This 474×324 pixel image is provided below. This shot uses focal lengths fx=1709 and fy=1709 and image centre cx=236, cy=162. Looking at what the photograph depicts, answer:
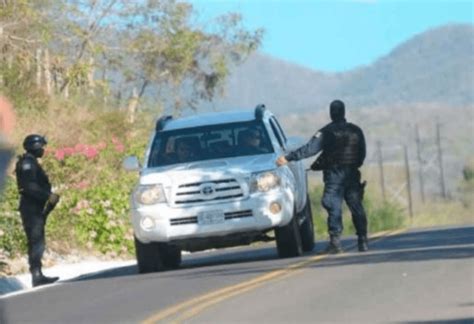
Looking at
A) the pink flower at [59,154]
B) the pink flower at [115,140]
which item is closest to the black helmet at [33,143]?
the pink flower at [59,154]

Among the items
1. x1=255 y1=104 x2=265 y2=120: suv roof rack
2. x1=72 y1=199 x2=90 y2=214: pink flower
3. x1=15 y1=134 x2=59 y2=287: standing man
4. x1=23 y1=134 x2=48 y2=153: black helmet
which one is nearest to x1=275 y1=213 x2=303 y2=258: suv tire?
x1=255 y1=104 x2=265 y2=120: suv roof rack

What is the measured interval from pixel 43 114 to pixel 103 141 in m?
1.64

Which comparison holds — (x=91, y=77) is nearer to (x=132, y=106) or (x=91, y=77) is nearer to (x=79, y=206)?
(x=132, y=106)

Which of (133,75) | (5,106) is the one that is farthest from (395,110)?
(5,106)

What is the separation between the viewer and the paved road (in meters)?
14.6

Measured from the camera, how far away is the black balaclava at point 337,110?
71.5 ft

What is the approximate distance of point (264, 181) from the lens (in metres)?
21.7

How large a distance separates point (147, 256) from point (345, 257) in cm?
253

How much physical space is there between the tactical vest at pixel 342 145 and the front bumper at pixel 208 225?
1.08m

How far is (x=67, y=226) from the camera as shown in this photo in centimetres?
2880

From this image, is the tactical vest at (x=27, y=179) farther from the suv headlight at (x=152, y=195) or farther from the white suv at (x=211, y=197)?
the suv headlight at (x=152, y=195)

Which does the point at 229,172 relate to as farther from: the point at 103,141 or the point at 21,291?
the point at 103,141

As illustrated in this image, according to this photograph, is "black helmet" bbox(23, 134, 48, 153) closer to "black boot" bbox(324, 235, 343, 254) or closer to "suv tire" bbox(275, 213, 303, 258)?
"suv tire" bbox(275, 213, 303, 258)

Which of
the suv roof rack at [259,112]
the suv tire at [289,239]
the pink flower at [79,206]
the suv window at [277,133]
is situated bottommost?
the suv tire at [289,239]
